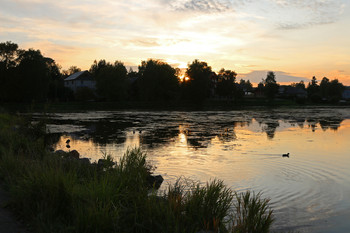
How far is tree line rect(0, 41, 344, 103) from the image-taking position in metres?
73.4

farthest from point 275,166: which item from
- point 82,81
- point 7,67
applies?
point 82,81

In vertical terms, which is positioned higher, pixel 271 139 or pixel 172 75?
pixel 172 75

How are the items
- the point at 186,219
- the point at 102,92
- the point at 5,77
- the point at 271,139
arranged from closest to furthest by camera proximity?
the point at 186,219, the point at 271,139, the point at 5,77, the point at 102,92

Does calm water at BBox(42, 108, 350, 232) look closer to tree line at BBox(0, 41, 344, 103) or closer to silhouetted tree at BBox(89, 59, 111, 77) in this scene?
tree line at BBox(0, 41, 344, 103)

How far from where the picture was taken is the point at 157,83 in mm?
97812

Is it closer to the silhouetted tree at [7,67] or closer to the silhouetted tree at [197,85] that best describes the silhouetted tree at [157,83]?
the silhouetted tree at [197,85]

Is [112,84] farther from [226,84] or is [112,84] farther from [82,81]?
[226,84]

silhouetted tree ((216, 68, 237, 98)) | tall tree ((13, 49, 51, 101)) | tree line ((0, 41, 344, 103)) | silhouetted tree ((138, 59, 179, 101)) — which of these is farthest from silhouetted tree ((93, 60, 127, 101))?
silhouetted tree ((216, 68, 237, 98))

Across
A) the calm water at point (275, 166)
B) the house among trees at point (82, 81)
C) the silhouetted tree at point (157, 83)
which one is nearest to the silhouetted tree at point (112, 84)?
the silhouetted tree at point (157, 83)

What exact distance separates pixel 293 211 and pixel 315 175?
5063 mm

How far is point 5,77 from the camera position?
7331cm

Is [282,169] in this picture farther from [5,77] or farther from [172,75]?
[172,75]

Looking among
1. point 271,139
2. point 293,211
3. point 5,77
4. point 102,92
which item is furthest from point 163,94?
point 293,211

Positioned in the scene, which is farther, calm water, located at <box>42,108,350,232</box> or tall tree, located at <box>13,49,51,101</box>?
tall tree, located at <box>13,49,51,101</box>
